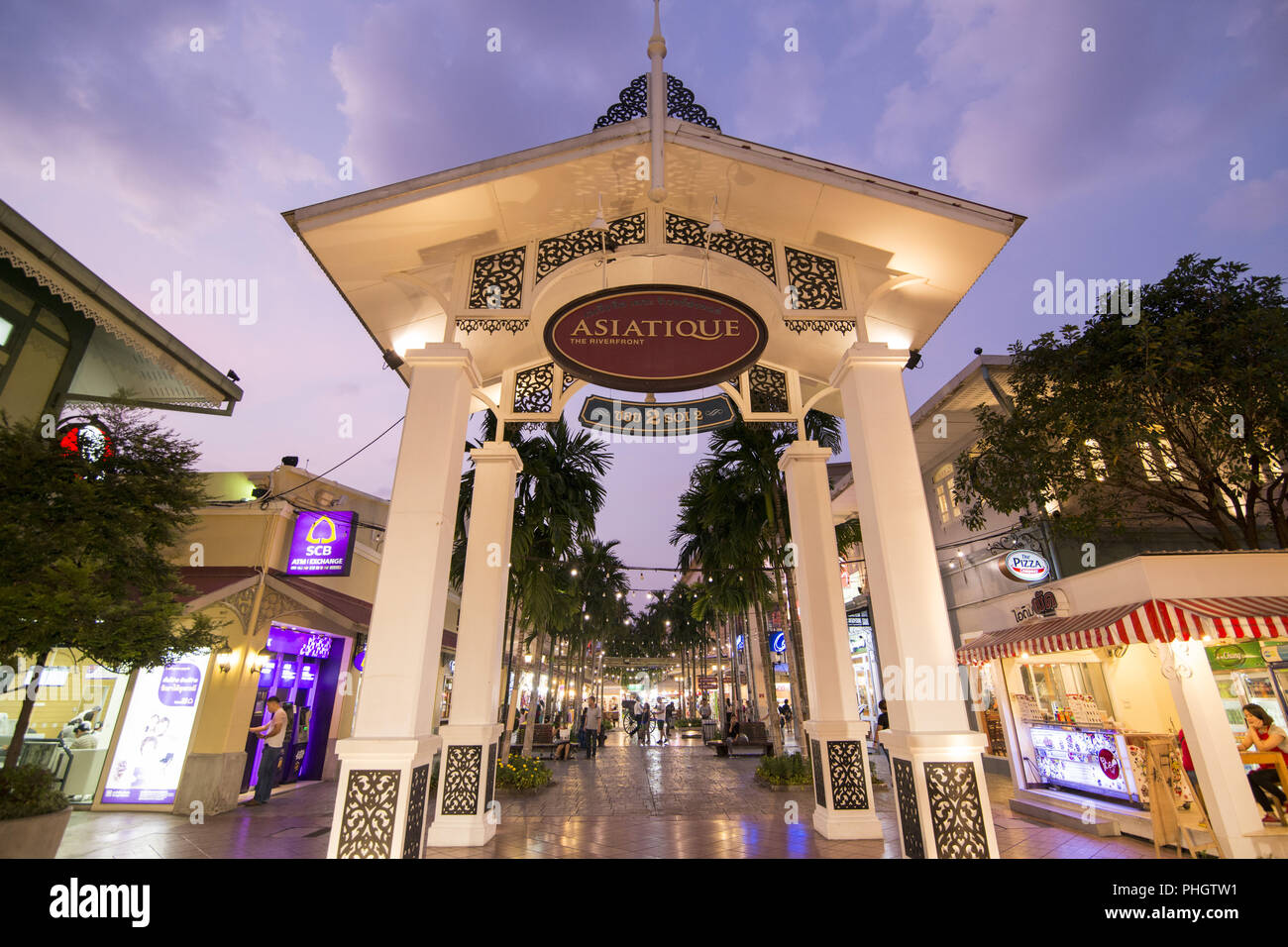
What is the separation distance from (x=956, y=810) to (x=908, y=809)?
0.37m

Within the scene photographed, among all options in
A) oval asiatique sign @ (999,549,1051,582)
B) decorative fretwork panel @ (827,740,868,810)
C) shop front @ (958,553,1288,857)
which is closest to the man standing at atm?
decorative fretwork panel @ (827,740,868,810)

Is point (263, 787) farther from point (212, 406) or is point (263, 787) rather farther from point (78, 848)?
point (212, 406)

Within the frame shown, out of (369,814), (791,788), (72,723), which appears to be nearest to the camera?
(369,814)

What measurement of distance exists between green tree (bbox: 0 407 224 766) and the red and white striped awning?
11.1 meters

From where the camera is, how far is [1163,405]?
7.21 m

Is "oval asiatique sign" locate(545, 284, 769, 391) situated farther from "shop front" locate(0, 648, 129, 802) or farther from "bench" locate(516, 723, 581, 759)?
"bench" locate(516, 723, 581, 759)

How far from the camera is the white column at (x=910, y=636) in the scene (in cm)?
422

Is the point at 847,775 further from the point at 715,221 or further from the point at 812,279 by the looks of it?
the point at 715,221

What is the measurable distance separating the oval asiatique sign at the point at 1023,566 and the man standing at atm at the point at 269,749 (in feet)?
46.7

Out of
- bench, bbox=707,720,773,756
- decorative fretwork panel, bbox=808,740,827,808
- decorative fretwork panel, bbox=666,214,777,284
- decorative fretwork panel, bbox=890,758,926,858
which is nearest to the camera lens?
decorative fretwork panel, bbox=890,758,926,858

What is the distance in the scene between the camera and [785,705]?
31.0m

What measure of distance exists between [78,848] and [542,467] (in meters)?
9.35

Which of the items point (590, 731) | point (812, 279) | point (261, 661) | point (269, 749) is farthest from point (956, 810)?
point (590, 731)

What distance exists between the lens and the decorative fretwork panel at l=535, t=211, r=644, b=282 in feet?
20.0
